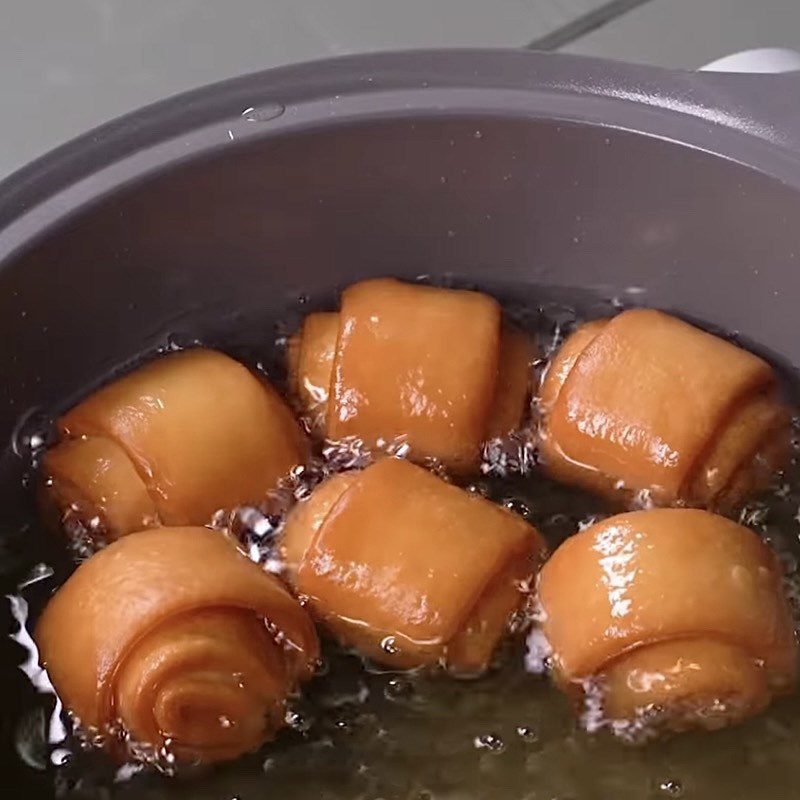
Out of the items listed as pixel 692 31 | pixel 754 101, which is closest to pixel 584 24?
pixel 692 31

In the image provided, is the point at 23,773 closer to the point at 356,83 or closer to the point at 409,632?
the point at 409,632

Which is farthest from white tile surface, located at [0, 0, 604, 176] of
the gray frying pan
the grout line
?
the gray frying pan

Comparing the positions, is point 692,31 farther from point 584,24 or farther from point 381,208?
point 381,208

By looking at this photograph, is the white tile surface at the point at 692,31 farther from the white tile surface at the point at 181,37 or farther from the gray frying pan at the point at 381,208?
the gray frying pan at the point at 381,208

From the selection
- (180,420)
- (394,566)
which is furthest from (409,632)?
(180,420)

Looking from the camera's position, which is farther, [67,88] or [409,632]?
[67,88]

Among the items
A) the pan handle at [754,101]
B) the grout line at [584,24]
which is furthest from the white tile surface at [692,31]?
the pan handle at [754,101]

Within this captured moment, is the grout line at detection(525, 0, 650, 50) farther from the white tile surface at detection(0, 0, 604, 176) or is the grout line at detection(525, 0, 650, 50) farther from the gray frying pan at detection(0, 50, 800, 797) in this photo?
the gray frying pan at detection(0, 50, 800, 797)

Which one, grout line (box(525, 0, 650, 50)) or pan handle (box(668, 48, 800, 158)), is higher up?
grout line (box(525, 0, 650, 50))
